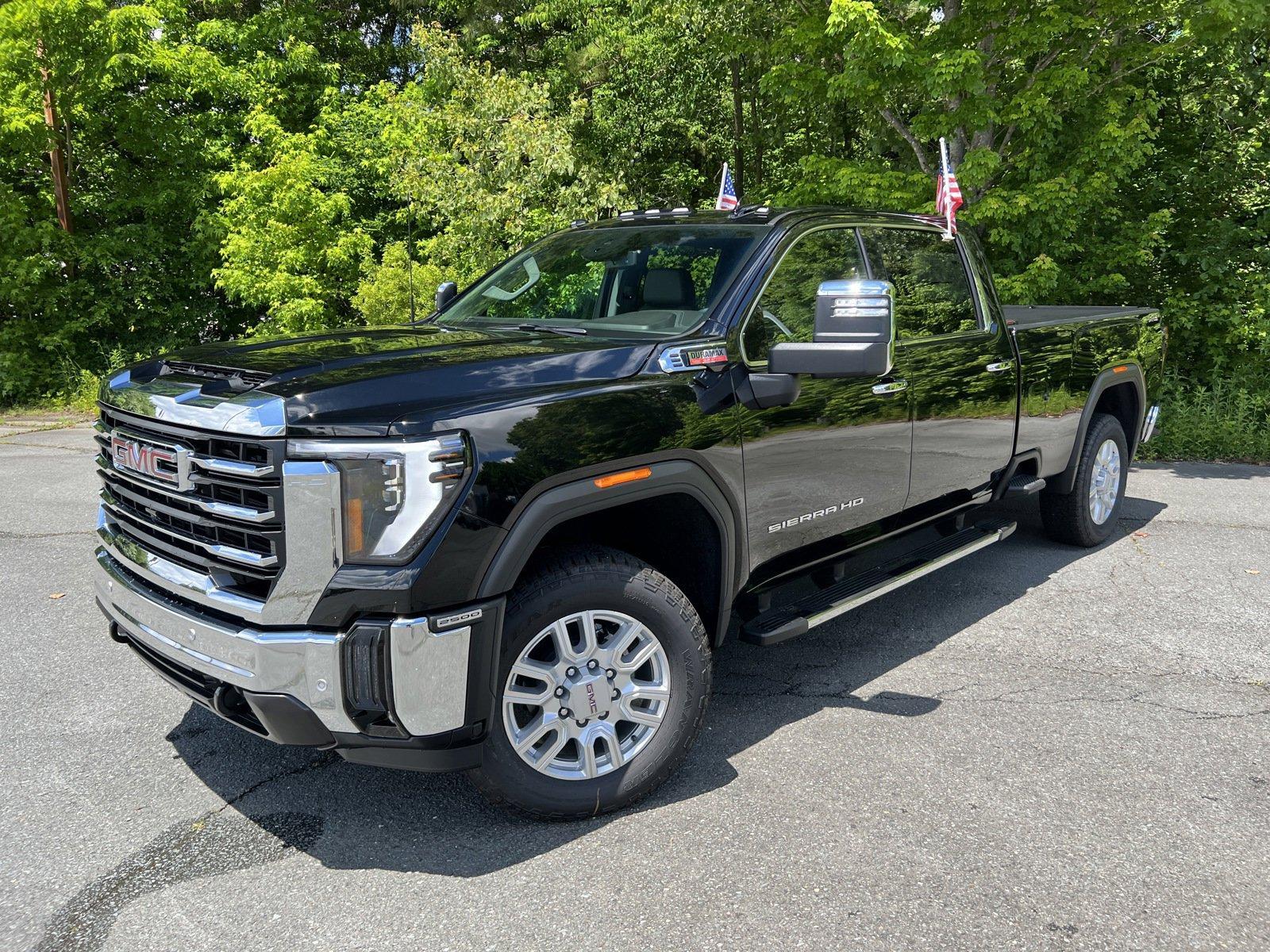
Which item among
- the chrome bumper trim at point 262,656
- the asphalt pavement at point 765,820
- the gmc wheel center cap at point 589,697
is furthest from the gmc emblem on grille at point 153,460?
the gmc wheel center cap at point 589,697

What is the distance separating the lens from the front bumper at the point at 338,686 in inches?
108

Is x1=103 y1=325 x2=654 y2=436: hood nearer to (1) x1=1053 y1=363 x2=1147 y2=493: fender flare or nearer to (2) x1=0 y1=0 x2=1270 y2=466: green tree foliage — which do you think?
(2) x1=0 y1=0 x2=1270 y2=466: green tree foliage

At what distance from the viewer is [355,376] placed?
9.70 ft

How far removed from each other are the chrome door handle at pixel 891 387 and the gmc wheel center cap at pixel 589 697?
179 centimetres

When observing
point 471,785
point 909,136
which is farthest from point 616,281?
point 909,136

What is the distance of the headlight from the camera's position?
272 cm

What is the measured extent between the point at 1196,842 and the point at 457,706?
2.29 meters

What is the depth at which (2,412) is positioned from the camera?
1428cm

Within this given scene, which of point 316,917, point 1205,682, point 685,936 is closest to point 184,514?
point 316,917

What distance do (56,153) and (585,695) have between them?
606 inches

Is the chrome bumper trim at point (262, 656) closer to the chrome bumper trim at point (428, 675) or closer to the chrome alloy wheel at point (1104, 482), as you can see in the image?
the chrome bumper trim at point (428, 675)

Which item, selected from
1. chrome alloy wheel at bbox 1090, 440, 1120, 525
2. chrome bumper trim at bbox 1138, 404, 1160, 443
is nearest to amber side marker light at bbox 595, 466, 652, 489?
chrome alloy wheel at bbox 1090, 440, 1120, 525

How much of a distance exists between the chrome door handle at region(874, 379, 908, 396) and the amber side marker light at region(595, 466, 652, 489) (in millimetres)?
1410

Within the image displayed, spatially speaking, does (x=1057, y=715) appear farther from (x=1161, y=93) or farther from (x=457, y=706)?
(x=1161, y=93)
